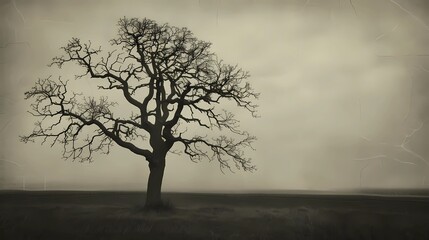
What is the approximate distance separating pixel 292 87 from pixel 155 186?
1.00m

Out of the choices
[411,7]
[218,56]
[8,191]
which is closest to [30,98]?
[8,191]

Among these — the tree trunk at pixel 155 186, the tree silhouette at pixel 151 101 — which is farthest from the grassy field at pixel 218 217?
the tree silhouette at pixel 151 101

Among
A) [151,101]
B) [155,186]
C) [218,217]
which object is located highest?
[151,101]

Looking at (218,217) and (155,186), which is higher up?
(155,186)

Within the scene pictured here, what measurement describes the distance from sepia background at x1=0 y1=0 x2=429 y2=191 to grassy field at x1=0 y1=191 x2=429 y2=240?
0.08 meters

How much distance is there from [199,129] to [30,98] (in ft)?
3.43

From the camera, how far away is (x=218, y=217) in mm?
2438

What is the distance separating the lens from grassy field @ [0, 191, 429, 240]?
2.42 meters

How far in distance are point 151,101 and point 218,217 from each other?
31.1 inches

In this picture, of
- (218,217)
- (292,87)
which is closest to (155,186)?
(218,217)

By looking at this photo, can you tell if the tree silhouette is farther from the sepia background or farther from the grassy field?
the grassy field

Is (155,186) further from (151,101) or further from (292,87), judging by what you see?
(292,87)

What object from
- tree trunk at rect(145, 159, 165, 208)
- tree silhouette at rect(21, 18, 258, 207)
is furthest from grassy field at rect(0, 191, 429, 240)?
tree silhouette at rect(21, 18, 258, 207)

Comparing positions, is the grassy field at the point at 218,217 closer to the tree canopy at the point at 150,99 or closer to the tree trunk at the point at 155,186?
the tree trunk at the point at 155,186
